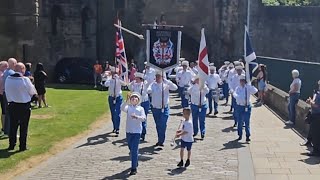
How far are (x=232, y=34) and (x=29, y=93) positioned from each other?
85.9 ft

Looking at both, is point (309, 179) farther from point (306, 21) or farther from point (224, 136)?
point (306, 21)

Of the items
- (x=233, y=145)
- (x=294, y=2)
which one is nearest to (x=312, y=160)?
(x=233, y=145)

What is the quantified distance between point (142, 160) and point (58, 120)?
6090 millimetres

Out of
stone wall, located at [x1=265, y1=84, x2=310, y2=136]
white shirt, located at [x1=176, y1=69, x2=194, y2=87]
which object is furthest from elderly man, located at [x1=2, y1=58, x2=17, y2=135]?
stone wall, located at [x1=265, y1=84, x2=310, y2=136]

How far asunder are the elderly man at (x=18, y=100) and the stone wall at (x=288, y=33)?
110 feet

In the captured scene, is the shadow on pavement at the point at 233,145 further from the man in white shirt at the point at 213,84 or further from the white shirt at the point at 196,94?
the man in white shirt at the point at 213,84

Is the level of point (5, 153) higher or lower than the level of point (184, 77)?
lower

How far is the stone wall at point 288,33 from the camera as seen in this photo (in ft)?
148

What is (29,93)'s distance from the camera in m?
12.8

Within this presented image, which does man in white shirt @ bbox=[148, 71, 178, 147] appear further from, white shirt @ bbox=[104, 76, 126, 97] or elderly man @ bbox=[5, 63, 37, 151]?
elderly man @ bbox=[5, 63, 37, 151]

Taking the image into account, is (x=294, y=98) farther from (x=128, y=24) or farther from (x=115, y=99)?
(x=128, y=24)

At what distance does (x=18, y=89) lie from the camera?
12617 millimetres

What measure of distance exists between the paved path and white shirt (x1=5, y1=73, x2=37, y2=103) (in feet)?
4.97

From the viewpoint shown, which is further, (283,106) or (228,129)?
(283,106)
